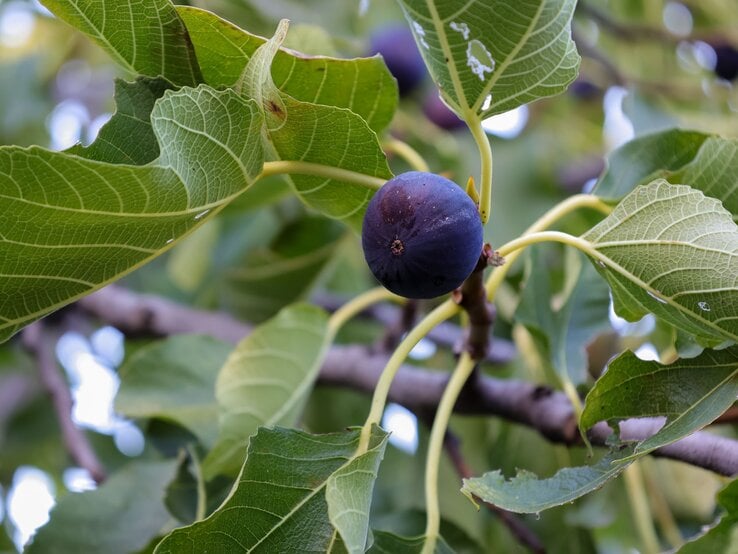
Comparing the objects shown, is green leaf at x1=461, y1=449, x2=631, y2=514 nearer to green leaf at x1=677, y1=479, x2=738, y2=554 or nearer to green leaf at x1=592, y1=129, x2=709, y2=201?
green leaf at x1=677, y1=479, x2=738, y2=554

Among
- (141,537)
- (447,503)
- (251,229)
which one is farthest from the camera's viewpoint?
(251,229)

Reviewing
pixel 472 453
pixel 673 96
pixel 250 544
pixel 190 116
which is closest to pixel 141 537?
pixel 250 544

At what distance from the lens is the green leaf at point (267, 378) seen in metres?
1.11

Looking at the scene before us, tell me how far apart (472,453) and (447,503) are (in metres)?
0.12

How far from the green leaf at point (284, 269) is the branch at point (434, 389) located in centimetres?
6

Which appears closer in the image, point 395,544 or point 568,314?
point 395,544

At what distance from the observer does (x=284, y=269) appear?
5.87 ft

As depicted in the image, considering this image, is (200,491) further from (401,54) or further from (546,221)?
(401,54)

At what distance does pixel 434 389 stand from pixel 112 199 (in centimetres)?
65

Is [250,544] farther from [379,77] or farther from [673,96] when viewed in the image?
[673,96]

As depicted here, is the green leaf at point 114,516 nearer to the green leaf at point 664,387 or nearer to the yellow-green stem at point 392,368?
the yellow-green stem at point 392,368

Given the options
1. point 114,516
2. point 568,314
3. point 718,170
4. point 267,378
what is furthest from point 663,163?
point 114,516

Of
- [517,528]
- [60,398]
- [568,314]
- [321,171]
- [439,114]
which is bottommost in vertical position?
[60,398]

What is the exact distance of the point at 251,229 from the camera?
2.05 metres
